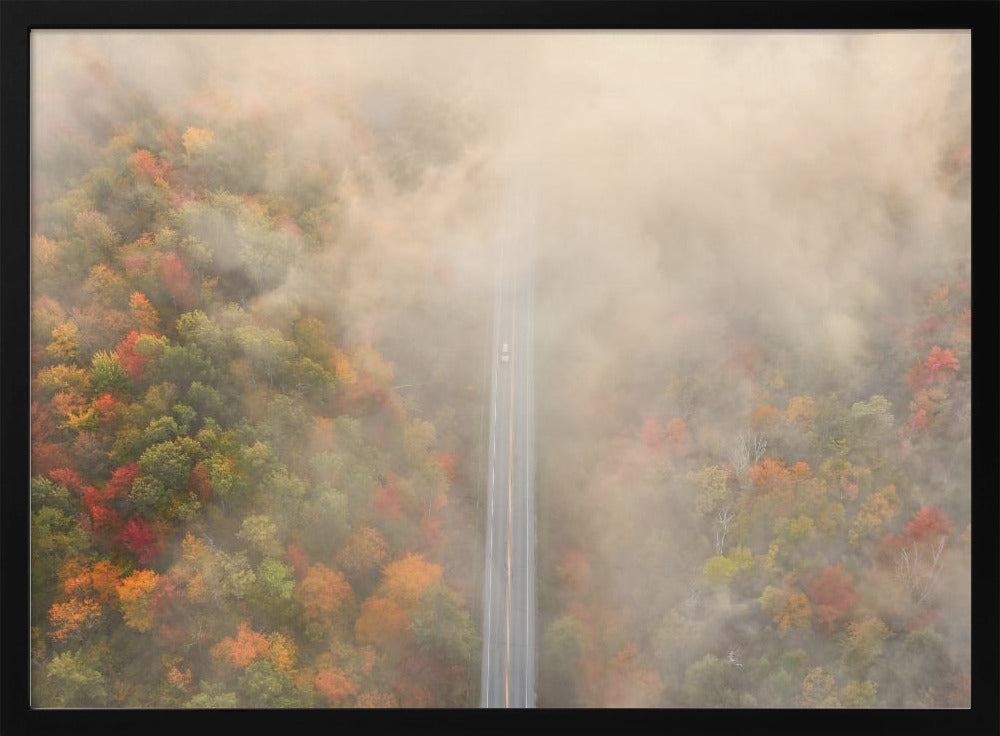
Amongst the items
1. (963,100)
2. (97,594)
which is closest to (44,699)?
(97,594)

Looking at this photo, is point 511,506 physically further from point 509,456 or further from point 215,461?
point 215,461

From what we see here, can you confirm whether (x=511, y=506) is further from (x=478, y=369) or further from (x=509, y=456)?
(x=478, y=369)

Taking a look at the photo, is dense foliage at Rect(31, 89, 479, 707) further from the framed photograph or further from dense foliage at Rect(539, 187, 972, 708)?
dense foliage at Rect(539, 187, 972, 708)

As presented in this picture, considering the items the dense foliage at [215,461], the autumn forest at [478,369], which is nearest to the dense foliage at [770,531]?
the autumn forest at [478,369]

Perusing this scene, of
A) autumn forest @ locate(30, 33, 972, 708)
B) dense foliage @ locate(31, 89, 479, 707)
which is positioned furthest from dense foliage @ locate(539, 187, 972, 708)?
dense foliage @ locate(31, 89, 479, 707)

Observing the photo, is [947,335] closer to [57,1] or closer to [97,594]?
[97,594]

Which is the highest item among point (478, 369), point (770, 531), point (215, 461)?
point (478, 369)

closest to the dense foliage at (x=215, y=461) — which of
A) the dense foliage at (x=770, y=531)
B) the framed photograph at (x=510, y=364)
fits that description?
the framed photograph at (x=510, y=364)

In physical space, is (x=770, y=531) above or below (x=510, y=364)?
below

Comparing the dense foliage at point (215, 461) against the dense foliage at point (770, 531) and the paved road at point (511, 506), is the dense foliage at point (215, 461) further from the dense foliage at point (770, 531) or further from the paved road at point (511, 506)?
the dense foliage at point (770, 531)

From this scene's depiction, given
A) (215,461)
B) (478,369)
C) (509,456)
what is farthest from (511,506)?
(215,461)
